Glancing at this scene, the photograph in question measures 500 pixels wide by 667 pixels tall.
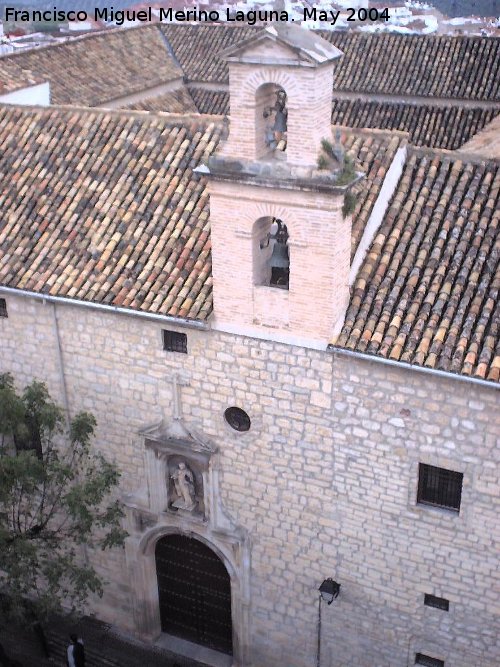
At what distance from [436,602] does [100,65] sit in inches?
694

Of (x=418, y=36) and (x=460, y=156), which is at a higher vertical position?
(x=418, y=36)

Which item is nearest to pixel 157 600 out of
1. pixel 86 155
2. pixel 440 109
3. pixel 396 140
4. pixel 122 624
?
pixel 122 624

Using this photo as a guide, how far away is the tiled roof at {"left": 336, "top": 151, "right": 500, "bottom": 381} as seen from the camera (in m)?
9.47

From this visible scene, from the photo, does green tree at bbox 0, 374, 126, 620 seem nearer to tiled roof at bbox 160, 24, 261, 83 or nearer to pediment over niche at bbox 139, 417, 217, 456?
pediment over niche at bbox 139, 417, 217, 456

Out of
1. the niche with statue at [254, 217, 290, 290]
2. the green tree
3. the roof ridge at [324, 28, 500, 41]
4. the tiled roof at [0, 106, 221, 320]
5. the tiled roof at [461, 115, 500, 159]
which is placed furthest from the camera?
the roof ridge at [324, 28, 500, 41]

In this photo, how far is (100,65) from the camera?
75.2 ft

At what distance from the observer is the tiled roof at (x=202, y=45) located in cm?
2566

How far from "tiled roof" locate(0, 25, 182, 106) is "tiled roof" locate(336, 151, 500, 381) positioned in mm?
11384

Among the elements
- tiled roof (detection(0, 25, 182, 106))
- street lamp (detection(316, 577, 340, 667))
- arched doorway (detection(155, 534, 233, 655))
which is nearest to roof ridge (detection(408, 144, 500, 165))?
street lamp (detection(316, 577, 340, 667))

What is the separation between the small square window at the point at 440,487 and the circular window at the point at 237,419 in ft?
8.19

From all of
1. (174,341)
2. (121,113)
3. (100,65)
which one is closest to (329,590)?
(174,341)

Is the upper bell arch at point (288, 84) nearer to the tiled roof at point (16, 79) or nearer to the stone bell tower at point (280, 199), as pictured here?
the stone bell tower at point (280, 199)

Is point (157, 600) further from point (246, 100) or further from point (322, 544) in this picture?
point (246, 100)

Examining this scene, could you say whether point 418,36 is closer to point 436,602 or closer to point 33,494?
point 436,602
